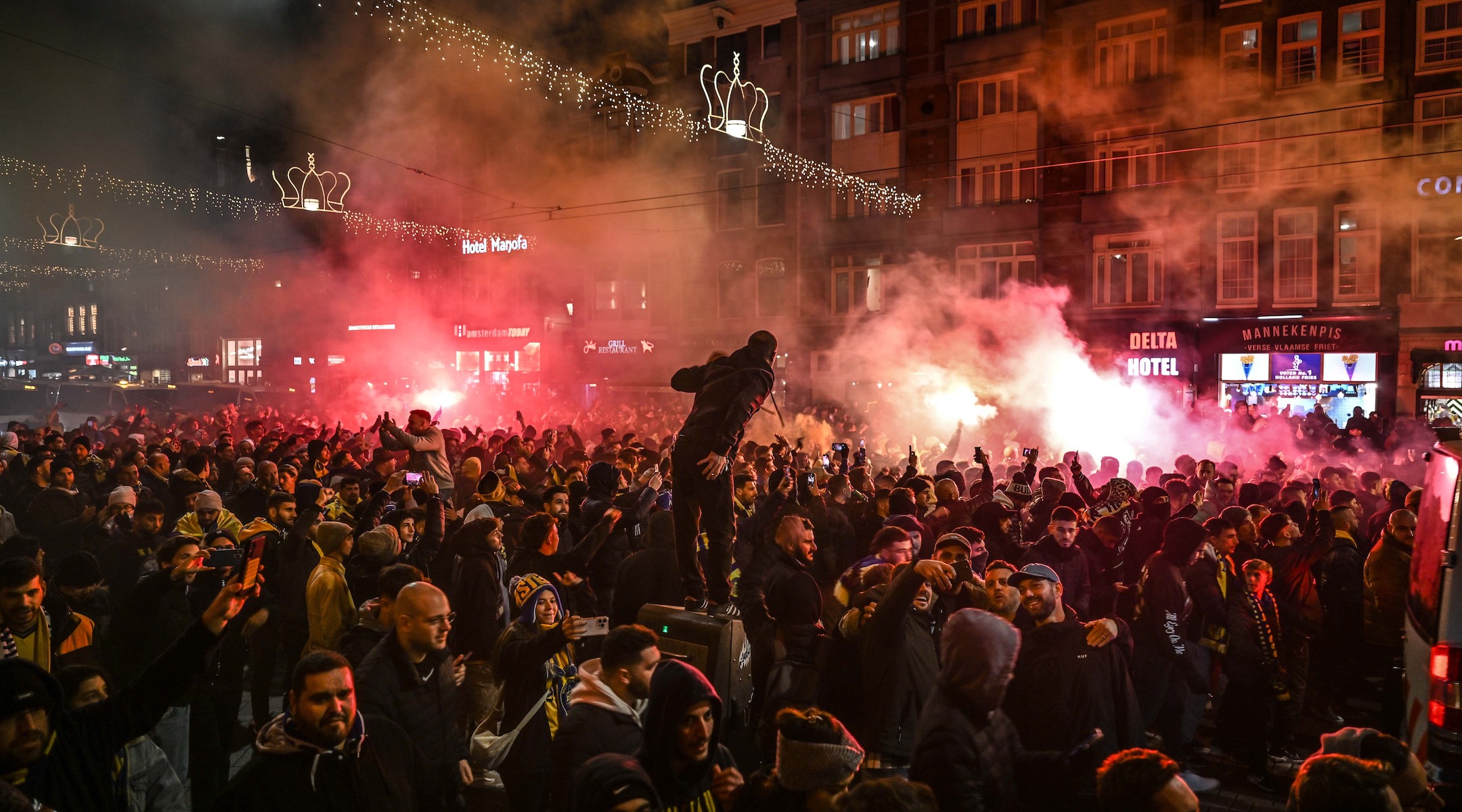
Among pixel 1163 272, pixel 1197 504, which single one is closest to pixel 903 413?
pixel 1163 272

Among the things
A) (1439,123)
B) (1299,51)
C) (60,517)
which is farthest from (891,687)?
(1299,51)

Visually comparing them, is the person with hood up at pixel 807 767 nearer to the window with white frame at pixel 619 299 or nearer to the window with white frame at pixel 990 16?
the window with white frame at pixel 990 16

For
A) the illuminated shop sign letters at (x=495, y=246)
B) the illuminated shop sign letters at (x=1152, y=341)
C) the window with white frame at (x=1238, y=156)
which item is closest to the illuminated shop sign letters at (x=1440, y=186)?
the window with white frame at (x=1238, y=156)

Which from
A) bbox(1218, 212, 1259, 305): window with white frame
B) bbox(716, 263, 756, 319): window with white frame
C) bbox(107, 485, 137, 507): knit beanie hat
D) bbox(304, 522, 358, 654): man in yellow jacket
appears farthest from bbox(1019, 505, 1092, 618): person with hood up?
bbox(716, 263, 756, 319): window with white frame

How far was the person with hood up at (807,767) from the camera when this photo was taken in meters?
2.87

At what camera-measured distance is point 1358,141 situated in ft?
67.2

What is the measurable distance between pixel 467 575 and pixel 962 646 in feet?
9.90

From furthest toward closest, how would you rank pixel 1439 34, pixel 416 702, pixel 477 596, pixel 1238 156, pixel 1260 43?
pixel 1238 156 < pixel 1260 43 < pixel 1439 34 < pixel 477 596 < pixel 416 702

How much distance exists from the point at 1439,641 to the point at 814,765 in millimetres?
3041

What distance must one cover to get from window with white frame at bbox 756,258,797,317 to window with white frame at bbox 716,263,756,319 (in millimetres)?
260

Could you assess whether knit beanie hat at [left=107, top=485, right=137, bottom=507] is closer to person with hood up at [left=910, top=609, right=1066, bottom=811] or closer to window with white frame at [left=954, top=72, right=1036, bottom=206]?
person with hood up at [left=910, top=609, right=1066, bottom=811]

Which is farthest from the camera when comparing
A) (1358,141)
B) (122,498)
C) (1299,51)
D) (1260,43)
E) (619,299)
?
(619,299)

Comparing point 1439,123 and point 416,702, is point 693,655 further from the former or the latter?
point 1439,123

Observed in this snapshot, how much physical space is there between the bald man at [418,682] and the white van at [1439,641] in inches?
167
